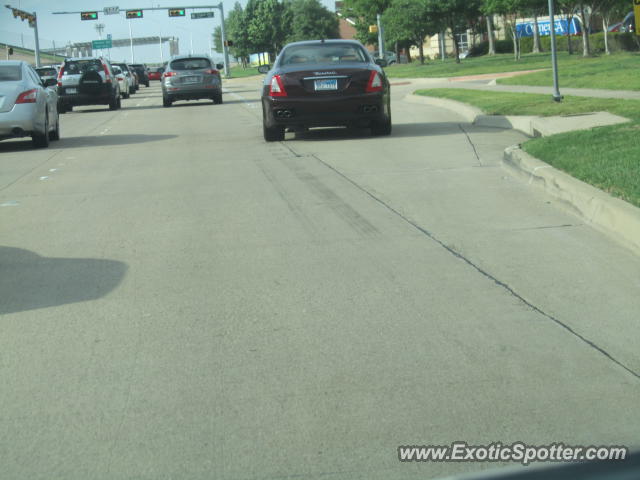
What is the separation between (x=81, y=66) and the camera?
33281 mm

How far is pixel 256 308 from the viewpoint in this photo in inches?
230

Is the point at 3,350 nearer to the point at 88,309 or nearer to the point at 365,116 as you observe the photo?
the point at 88,309

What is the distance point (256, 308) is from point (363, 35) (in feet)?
277

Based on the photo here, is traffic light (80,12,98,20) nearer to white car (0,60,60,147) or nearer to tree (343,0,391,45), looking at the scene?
tree (343,0,391,45)

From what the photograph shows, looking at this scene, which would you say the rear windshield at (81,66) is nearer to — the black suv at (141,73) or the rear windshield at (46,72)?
the rear windshield at (46,72)

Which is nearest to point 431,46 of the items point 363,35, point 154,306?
point 363,35

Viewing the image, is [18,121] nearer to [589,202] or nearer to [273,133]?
[273,133]

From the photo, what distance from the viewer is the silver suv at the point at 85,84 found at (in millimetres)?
32281

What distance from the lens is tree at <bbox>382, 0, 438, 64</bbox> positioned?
61.9 meters

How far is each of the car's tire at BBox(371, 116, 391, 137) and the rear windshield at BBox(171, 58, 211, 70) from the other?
55.4 feet

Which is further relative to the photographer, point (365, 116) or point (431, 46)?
point (431, 46)

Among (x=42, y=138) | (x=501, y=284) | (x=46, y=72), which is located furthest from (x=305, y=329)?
(x=46, y=72)

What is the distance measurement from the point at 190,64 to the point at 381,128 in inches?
677

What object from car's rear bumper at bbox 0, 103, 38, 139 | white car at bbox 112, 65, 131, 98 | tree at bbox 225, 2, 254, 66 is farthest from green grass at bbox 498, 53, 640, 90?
tree at bbox 225, 2, 254, 66
